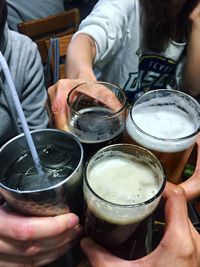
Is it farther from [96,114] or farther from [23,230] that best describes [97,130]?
[23,230]

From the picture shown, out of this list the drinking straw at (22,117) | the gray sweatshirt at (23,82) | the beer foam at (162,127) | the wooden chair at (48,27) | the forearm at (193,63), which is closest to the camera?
the drinking straw at (22,117)

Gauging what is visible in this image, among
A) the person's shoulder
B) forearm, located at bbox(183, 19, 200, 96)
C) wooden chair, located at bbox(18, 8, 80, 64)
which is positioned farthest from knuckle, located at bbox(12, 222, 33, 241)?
wooden chair, located at bbox(18, 8, 80, 64)

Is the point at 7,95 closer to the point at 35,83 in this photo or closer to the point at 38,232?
the point at 35,83

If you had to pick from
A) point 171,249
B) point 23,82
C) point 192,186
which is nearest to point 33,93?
point 23,82

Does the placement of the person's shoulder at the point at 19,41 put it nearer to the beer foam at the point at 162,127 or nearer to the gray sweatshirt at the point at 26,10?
the beer foam at the point at 162,127

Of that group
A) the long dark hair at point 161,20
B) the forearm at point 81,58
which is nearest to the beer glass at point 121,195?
the forearm at point 81,58

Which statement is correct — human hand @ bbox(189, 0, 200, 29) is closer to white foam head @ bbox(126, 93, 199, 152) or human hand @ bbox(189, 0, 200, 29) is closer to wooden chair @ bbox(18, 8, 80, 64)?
wooden chair @ bbox(18, 8, 80, 64)

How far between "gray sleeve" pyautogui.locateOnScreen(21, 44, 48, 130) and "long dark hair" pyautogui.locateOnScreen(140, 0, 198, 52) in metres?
0.43

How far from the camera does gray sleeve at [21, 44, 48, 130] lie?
113cm

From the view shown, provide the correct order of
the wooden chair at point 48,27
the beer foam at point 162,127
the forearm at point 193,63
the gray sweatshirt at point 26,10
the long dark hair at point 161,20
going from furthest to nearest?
the gray sweatshirt at point 26,10
the wooden chair at point 48,27
the forearm at point 193,63
the long dark hair at point 161,20
the beer foam at point 162,127

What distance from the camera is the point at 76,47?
106 cm

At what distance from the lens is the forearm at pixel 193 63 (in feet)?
4.42

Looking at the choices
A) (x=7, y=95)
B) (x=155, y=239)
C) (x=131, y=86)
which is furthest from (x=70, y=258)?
(x=131, y=86)

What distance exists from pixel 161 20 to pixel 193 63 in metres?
0.23
